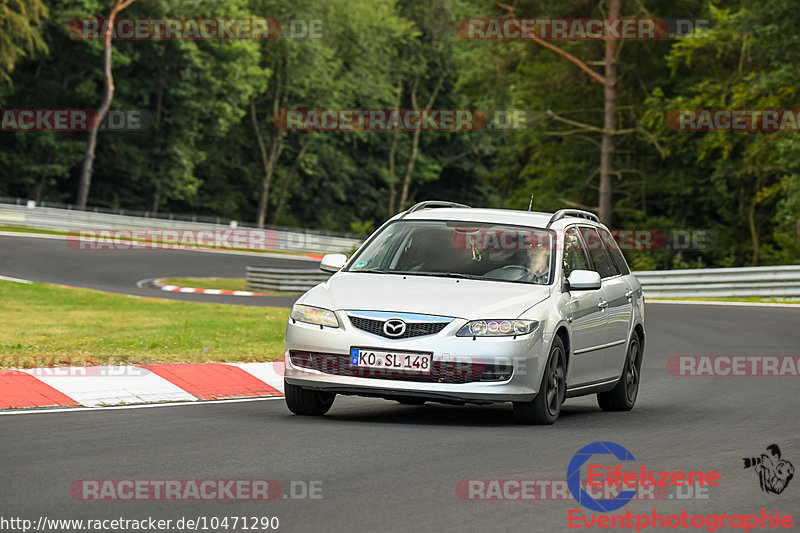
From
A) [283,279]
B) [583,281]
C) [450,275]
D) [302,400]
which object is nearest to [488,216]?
[450,275]

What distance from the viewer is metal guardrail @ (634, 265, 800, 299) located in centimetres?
3159

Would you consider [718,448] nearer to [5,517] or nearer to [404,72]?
[5,517]

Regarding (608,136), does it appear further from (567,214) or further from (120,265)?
(567,214)

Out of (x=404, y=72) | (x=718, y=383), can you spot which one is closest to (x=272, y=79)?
(x=404, y=72)

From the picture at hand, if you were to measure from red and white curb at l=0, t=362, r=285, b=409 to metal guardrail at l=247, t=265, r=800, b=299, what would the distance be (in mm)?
19998

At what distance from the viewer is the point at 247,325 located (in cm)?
2123

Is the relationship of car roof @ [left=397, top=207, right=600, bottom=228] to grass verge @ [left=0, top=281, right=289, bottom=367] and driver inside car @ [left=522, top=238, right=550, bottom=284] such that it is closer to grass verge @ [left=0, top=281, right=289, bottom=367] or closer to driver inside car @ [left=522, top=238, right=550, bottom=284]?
driver inside car @ [left=522, top=238, right=550, bottom=284]

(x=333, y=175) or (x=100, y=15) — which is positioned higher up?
(x=100, y=15)

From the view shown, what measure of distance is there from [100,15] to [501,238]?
5567cm

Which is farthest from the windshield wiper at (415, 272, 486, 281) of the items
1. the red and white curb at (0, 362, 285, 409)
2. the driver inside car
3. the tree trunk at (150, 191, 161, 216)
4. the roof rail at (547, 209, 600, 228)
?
the tree trunk at (150, 191, 161, 216)

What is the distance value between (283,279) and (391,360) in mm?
24717

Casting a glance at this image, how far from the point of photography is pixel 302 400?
34.4ft

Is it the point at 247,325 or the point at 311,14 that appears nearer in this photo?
the point at 247,325

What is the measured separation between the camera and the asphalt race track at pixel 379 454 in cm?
653
